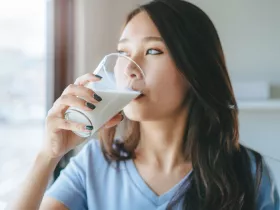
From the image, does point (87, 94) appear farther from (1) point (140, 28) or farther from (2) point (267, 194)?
(2) point (267, 194)

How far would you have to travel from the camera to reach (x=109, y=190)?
0.96 meters

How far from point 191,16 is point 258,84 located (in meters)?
1.07

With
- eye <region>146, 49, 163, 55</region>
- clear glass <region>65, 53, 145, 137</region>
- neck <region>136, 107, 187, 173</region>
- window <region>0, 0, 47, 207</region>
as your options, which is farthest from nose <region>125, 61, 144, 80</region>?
window <region>0, 0, 47, 207</region>

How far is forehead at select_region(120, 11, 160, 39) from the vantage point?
880mm

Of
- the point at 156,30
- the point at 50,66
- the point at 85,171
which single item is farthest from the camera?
the point at 50,66

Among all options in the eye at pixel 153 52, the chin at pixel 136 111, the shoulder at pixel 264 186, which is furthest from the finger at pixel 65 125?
the shoulder at pixel 264 186

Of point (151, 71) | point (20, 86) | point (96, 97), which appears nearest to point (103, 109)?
point (96, 97)

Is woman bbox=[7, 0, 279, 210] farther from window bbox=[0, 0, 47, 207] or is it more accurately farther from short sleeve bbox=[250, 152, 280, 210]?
window bbox=[0, 0, 47, 207]

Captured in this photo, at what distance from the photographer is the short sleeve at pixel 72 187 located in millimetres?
943

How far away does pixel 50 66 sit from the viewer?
61.9 inches

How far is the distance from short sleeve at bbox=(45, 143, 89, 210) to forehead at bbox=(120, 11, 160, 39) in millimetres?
363

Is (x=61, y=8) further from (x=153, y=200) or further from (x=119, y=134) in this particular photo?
(x=153, y=200)

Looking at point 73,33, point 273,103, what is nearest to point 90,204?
point 73,33

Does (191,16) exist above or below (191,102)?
above
